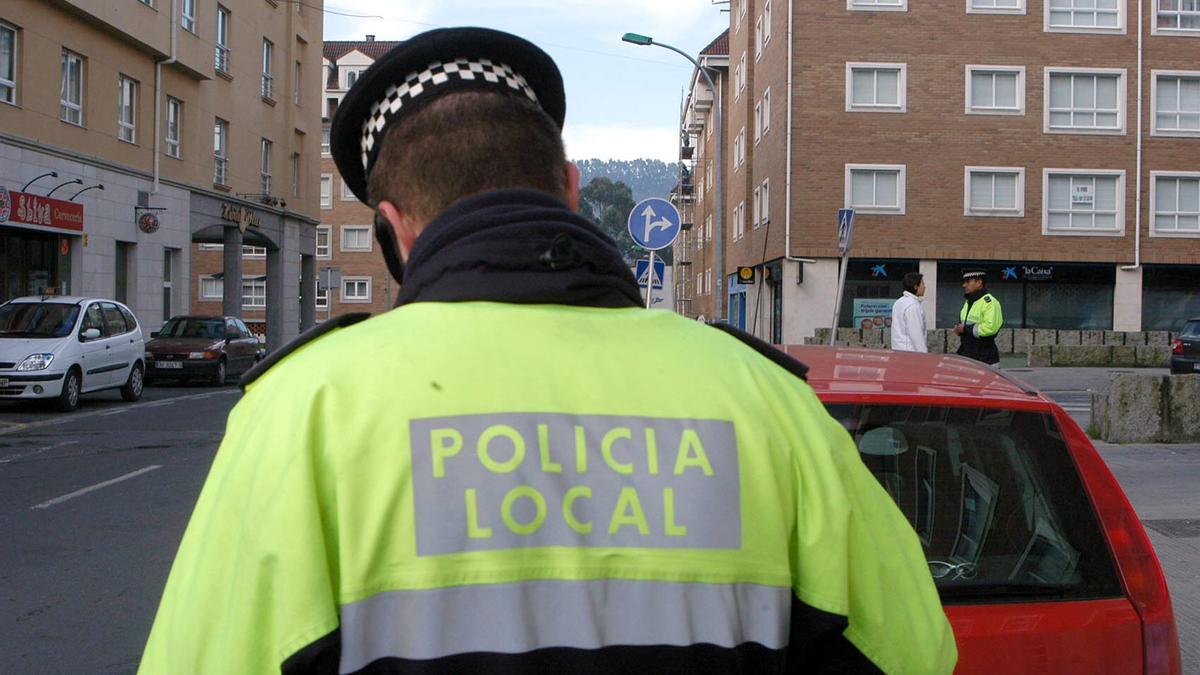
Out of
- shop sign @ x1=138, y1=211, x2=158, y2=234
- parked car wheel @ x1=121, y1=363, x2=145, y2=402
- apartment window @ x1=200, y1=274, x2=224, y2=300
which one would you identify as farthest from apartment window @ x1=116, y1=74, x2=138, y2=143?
apartment window @ x1=200, y1=274, x2=224, y2=300

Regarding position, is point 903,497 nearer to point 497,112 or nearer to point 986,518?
point 986,518

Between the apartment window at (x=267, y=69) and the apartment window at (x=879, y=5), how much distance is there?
61.4 ft

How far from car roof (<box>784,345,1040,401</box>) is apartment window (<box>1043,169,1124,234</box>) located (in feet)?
114

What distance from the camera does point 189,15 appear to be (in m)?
30.2

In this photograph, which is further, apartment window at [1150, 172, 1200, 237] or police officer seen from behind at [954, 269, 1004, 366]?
apartment window at [1150, 172, 1200, 237]

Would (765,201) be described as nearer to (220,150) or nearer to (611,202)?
(220,150)

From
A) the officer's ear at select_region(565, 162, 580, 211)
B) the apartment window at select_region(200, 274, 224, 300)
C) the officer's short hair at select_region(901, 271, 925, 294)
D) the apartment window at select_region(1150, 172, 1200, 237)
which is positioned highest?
the apartment window at select_region(1150, 172, 1200, 237)

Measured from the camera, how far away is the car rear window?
117 inches

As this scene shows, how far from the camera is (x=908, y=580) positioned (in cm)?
136

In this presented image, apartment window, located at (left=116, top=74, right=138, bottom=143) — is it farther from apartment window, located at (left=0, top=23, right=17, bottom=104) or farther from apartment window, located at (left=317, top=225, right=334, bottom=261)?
apartment window, located at (left=317, top=225, right=334, bottom=261)

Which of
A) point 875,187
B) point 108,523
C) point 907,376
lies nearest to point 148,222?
point 108,523

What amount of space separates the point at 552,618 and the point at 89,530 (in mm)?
7598

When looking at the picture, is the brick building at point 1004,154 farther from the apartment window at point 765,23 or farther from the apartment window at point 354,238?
the apartment window at point 354,238

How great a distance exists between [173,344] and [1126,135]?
29283 millimetres
